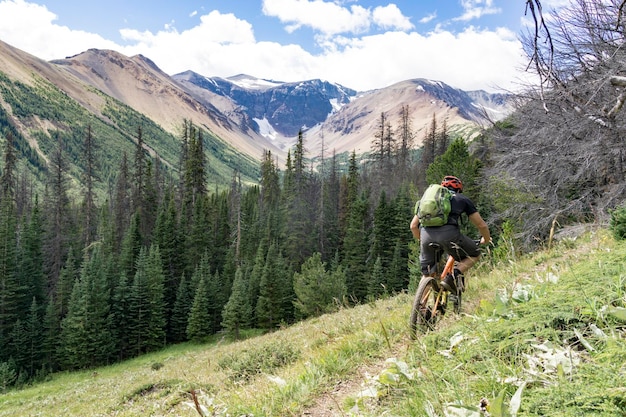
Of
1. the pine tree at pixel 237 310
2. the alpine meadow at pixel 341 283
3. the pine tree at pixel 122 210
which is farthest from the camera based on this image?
the pine tree at pixel 122 210

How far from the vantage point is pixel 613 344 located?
A: 7.68 ft

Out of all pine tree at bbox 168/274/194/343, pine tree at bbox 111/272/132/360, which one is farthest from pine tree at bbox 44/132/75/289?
pine tree at bbox 168/274/194/343

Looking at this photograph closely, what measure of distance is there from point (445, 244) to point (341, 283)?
99.2 feet

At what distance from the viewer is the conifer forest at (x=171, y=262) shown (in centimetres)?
3881

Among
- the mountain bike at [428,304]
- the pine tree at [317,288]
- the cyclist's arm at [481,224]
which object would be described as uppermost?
the cyclist's arm at [481,224]

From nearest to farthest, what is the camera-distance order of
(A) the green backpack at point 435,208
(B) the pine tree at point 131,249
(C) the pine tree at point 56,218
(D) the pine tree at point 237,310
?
(A) the green backpack at point 435,208 < (D) the pine tree at point 237,310 < (C) the pine tree at point 56,218 < (B) the pine tree at point 131,249

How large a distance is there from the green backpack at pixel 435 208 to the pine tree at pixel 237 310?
35.6 meters

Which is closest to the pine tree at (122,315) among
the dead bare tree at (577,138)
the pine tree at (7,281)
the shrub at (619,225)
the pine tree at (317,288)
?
the pine tree at (7,281)

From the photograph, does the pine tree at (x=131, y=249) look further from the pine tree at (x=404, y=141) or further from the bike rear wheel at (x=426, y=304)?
the bike rear wheel at (x=426, y=304)

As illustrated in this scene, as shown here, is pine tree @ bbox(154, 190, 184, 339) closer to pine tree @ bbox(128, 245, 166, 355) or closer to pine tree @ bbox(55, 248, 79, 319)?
pine tree @ bbox(128, 245, 166, 355)

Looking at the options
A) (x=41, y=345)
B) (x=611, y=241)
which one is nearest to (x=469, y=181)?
(x=611, y=241)

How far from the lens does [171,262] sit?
169ft

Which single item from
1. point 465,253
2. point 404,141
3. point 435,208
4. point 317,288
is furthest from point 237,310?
point 404,141

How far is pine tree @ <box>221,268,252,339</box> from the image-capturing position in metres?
38.5
